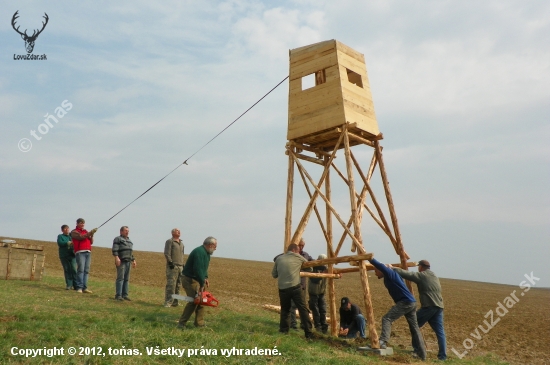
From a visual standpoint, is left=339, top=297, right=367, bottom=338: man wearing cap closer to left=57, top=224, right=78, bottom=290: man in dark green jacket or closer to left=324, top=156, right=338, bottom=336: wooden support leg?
left=324, top=156, right=338, bottom=336: wooden support leg

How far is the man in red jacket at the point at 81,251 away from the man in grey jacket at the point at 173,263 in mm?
2599

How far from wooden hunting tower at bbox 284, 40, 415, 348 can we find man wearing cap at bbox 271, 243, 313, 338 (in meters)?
1.58

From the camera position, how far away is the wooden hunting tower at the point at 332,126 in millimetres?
11328

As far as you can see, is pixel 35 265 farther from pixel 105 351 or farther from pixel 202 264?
pixel 105 351

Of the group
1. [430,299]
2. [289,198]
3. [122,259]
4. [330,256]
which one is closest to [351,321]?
[330,256]

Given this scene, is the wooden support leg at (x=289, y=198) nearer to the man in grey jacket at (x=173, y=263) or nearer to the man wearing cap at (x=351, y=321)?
the man wearing cap at (x=351, y=321)

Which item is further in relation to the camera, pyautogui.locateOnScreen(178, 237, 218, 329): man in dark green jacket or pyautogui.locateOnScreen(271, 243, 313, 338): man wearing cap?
pyautogui.locateOnScreen(271, 243, 313, 338): man wearing cap

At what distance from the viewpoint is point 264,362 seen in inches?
277

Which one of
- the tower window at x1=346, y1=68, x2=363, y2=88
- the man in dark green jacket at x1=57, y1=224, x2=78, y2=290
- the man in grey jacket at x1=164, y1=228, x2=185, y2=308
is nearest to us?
the man in grey jacket at x1=164, y1=228, x2=185, y2=308

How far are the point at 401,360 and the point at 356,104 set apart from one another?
20.3 ft

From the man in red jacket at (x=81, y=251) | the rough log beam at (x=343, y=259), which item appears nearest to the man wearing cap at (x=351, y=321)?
the rough log beam at (x=343, y=259)

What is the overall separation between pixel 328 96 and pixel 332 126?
0.85 meters

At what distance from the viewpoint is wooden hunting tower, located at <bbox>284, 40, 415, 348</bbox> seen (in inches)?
446

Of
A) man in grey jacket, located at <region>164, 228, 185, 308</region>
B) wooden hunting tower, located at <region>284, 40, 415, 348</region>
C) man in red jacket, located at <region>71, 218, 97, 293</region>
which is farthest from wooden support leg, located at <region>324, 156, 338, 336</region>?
man in red jacket, located at <region>71, 218, 97, 293</region>
